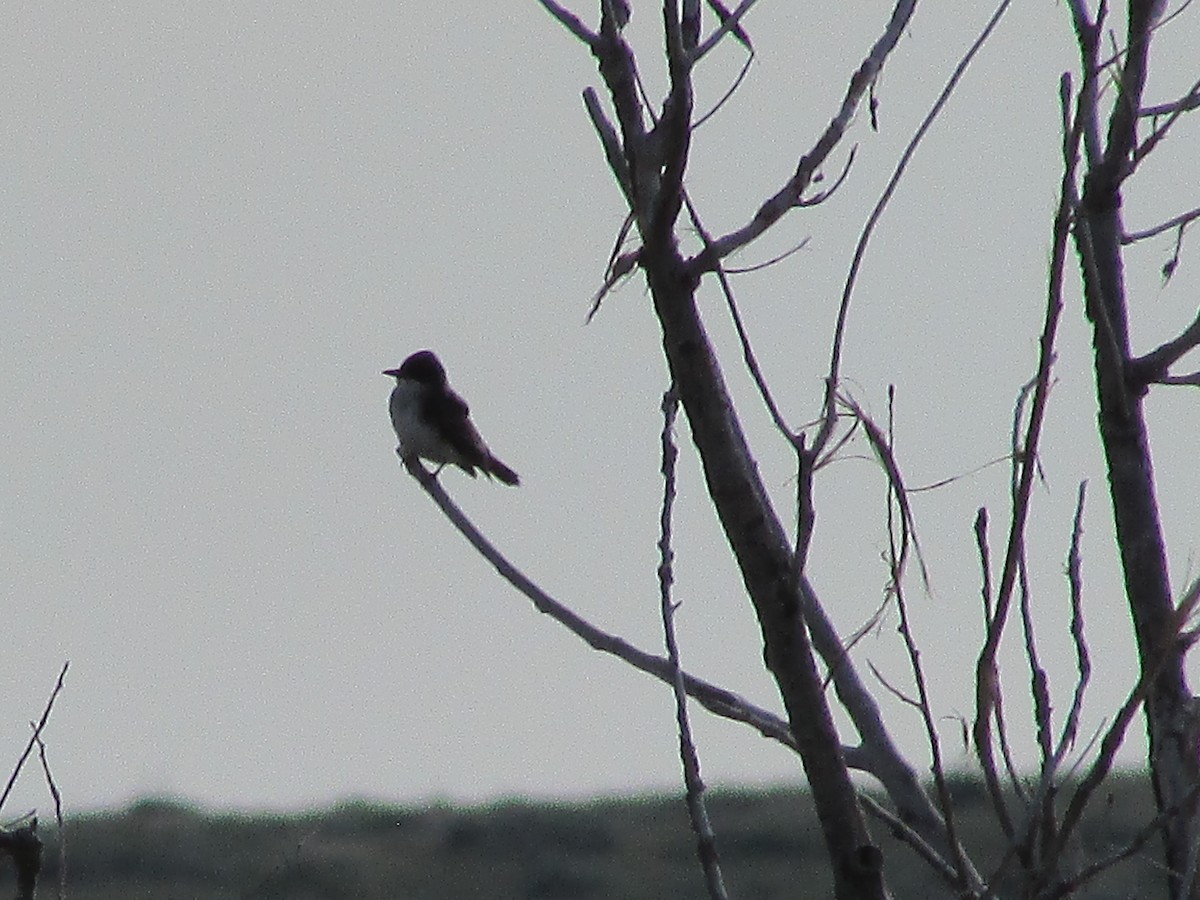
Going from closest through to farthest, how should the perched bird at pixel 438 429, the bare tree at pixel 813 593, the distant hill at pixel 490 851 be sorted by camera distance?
the bare tree at pixel 813 593 < the perched bird at pixel 438 429 < the distant hill at pixel 490 851

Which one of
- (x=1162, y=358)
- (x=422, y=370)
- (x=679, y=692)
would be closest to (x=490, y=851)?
(x=422, y=370)

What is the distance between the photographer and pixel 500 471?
11.2m

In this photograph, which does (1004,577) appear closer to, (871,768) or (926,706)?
(926,706)

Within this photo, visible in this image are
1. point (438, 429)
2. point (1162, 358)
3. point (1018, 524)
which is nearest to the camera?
point (1018, 524)

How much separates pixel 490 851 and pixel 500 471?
17.2 m

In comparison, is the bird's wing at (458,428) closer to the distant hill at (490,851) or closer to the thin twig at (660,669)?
the thin twig at (660,669)

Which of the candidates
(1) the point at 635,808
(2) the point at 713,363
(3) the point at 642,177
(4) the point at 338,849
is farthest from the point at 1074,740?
(1) the point at 635,808

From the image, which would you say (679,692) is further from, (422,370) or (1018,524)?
(422,370)

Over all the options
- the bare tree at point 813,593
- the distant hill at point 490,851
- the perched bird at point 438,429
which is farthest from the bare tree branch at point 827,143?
the distant hill at point 490,851

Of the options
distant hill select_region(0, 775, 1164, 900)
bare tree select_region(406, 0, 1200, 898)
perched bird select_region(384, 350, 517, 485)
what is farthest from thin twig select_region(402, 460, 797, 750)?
distant hill select_region(0, 775, 1164, 900)

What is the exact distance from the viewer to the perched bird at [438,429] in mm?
10828

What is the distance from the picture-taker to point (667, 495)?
2330 mm

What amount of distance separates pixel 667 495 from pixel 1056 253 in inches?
17.7

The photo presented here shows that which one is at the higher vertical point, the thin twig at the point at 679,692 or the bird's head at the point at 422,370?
the bird's head at the point at 422,370
